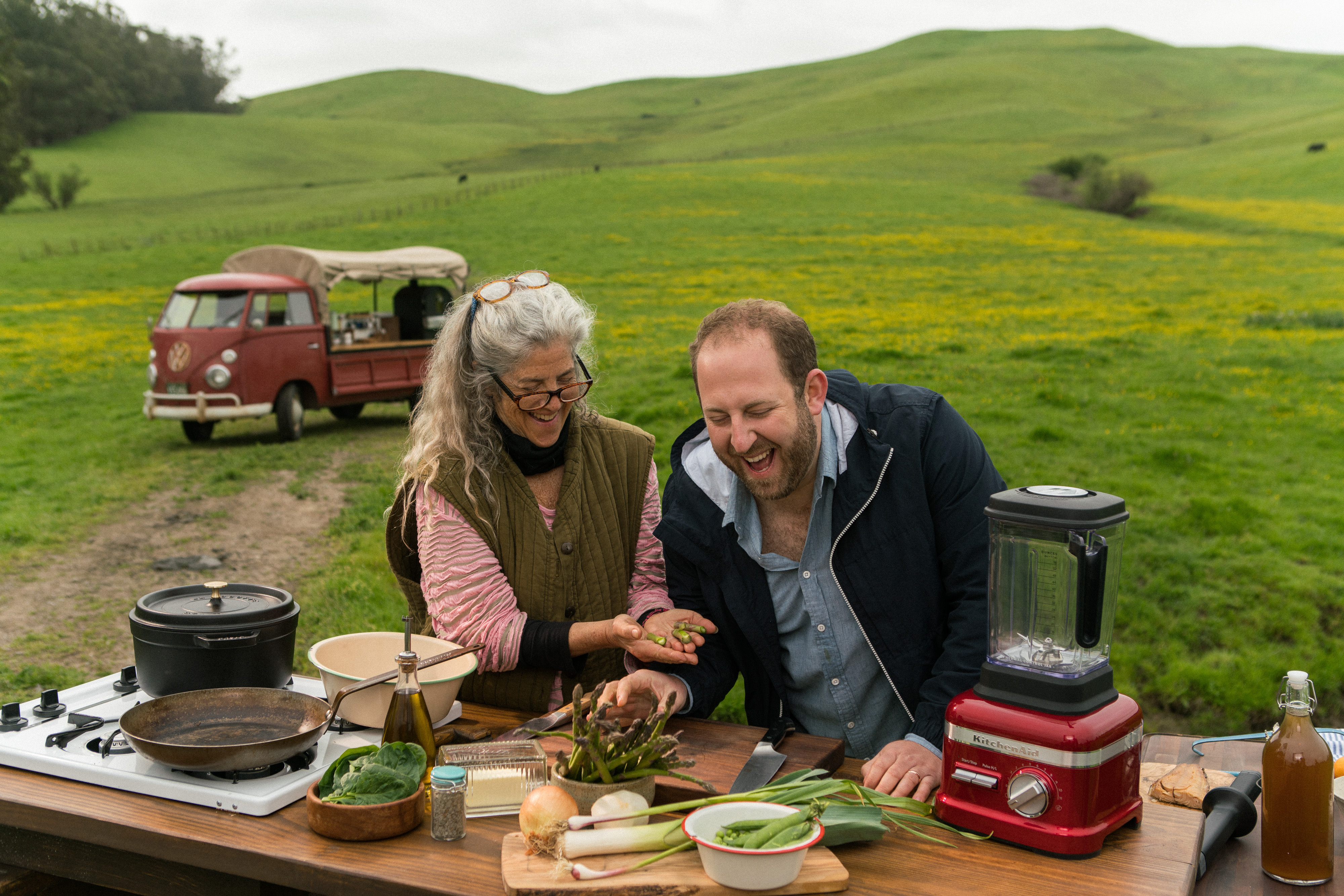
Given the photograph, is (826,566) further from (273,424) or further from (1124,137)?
(1124,137)

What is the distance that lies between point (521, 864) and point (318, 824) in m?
0.44

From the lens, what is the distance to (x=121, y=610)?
24.0ft

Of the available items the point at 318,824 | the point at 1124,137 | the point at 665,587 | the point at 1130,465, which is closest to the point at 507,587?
the point at 665,587

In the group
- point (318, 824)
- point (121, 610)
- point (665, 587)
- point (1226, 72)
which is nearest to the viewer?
point (318, 824)

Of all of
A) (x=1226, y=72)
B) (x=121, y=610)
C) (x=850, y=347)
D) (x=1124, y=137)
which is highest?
(x=1226, y=72)

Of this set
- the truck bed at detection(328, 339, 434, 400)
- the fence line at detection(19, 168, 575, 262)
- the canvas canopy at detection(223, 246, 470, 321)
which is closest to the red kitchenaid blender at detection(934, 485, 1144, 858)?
the truck bed at detection(328, 339, 434, 400)

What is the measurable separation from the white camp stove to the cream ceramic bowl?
0.06 metres

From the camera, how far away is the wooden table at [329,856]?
1844mm

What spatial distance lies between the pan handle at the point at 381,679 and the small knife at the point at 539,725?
21cm

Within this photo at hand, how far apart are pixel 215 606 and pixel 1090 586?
A: 193 cm

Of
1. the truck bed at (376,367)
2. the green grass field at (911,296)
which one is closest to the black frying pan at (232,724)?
the green grass field at (911,296)

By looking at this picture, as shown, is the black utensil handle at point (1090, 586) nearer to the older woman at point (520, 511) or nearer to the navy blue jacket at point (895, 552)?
the navy blue jacket at point (895, 552)

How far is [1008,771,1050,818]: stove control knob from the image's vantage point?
1890mm

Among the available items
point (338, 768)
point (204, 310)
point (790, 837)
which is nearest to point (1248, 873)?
point (790, 837)
